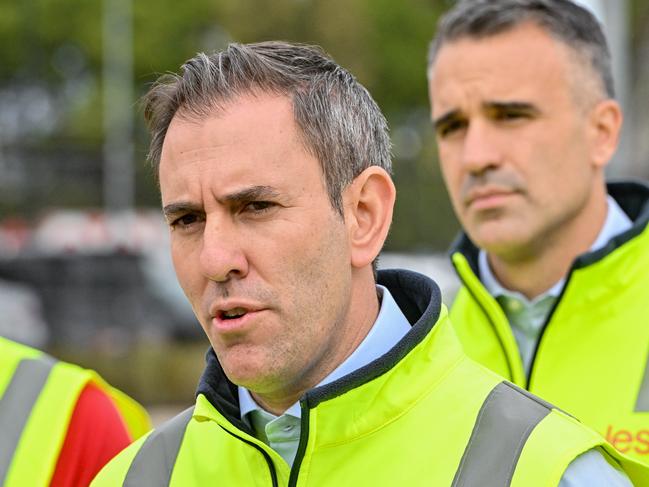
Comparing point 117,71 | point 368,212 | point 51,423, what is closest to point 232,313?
point 368,212

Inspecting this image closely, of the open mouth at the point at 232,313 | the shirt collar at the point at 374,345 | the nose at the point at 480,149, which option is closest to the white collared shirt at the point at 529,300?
the nose at the point at 480,149

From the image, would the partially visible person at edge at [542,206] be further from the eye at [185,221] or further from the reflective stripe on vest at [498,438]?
the eye at [185,221]

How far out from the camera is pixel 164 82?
255 cm

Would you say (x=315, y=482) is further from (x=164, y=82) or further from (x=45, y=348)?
(x=45, y=348)

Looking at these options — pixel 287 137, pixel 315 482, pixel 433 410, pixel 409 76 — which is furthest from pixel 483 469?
pixel 409 76

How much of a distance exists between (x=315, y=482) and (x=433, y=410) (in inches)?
9.9

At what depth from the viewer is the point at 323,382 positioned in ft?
7.63

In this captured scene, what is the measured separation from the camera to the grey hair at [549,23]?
11.7 ft

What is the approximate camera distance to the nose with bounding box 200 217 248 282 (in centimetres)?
224

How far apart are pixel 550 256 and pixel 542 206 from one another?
0.46ft

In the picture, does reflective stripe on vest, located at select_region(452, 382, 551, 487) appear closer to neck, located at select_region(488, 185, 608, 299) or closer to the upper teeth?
the upper teeth

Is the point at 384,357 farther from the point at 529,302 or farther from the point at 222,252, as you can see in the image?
the point at 529,302

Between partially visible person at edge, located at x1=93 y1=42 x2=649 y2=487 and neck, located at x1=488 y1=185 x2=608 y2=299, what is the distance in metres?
1.03

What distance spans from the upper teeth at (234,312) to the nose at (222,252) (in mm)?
58
